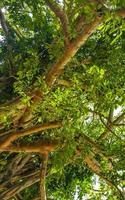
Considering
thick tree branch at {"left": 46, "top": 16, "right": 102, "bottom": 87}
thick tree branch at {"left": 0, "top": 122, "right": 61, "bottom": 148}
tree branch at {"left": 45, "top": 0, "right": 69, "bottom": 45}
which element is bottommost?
thick tree branch at {"left": 0, "top": 122, "right": 61, "bottom": 148}

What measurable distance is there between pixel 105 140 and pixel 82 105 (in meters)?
1.94

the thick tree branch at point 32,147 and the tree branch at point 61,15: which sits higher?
the tree branch at point 61,15

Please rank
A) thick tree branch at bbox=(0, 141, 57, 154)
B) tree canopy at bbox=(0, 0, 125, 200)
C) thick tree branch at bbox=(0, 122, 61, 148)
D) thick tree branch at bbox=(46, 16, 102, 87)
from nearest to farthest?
thick tree branch at bbox=(46, 16, 102, 87)
tree canopy at bbox=(0, 0, 125, 200)
thick tree branch at bbox=(0, 122, 61, 148)
thick tree branch at bbox=(0, 141, 57, 154)

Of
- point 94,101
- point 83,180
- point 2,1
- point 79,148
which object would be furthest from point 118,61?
point 83,180

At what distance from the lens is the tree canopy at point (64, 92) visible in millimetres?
4328

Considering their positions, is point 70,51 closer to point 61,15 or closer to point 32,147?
point 61,15

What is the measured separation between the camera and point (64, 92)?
4.45 metres

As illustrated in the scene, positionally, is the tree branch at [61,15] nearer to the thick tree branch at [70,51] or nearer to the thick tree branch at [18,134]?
the thick tree branch at [70,51]

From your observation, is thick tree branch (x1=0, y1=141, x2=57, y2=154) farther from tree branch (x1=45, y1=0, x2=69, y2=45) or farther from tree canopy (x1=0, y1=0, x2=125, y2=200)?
tree branch (x1=45, y1=0, x2=69, y2=45)

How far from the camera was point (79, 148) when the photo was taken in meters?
5.41

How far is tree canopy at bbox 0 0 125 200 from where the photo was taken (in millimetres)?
4328

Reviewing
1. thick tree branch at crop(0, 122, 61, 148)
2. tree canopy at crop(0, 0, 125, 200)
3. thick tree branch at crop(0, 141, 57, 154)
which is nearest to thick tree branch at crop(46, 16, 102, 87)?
tree canopy at crop(0, 0, 125, 200)

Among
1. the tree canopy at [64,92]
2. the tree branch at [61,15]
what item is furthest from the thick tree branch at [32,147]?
the tree branch at [61,15]

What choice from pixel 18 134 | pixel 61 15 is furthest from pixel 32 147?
pixel 61 15
